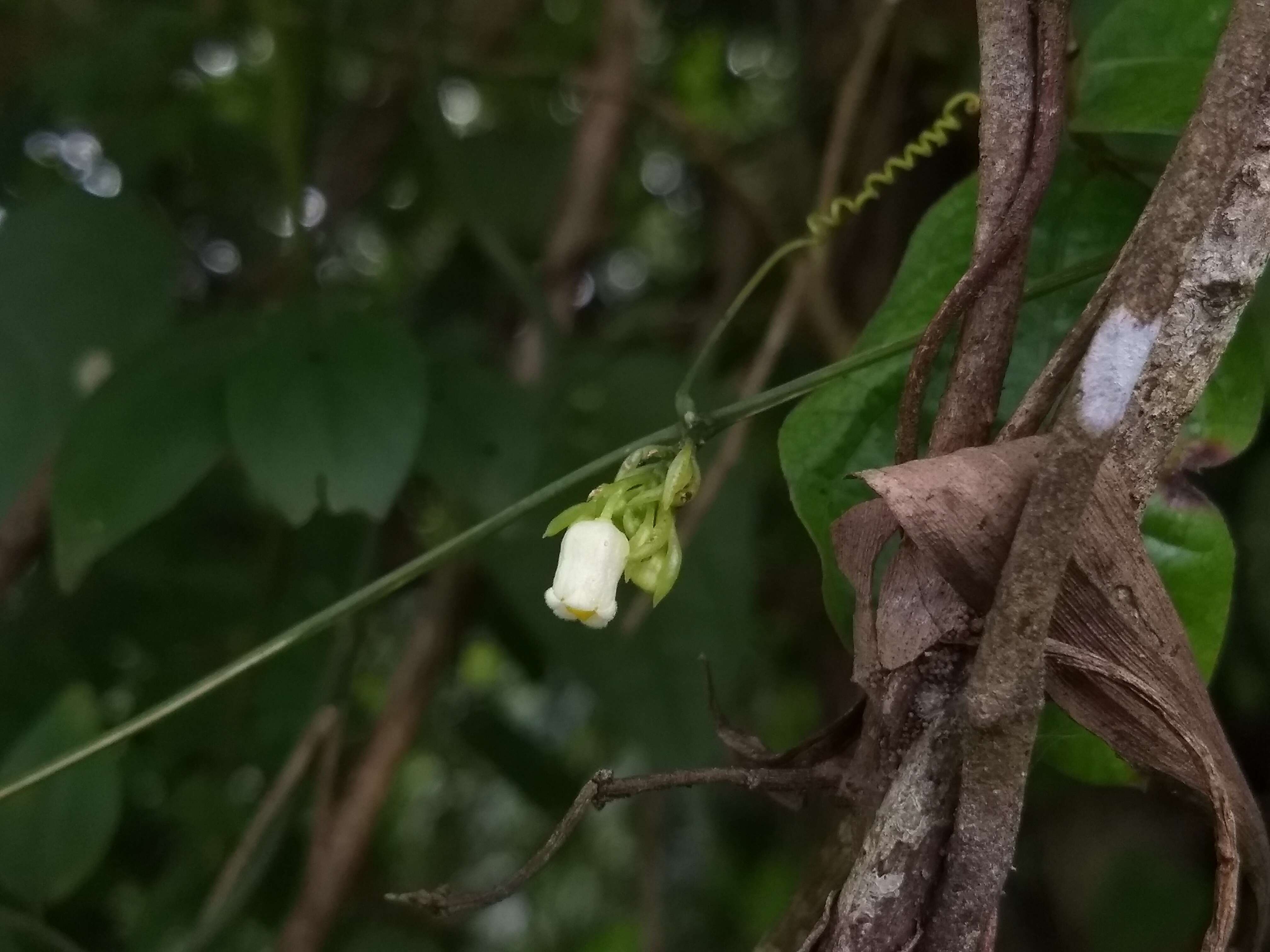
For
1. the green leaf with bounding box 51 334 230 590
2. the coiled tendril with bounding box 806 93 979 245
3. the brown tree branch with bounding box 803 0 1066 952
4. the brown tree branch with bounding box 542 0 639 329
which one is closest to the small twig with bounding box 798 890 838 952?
the brown tree branch with bounding box 803 0 1066 952

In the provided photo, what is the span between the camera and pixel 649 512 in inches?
13.2

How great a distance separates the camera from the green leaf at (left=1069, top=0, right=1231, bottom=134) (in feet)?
1.24

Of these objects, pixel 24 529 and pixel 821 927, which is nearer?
pixel 821 927

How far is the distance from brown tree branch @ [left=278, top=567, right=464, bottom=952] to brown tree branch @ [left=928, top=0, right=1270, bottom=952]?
49 centimetres

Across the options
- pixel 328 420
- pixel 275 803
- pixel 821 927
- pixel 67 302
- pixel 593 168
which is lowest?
pixel 821 927

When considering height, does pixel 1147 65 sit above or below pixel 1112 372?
above

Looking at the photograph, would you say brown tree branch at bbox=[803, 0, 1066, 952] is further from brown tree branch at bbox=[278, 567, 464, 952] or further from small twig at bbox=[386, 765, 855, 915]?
brown tree branch at bbox=[278, 567, 464, 952]

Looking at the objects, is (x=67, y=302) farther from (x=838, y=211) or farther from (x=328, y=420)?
(x=838, y=211)

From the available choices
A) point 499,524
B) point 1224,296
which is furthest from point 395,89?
point 1224,296

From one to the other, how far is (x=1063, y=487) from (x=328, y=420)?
0.36 m

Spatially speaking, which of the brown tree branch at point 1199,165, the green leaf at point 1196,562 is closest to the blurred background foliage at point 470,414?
the green leaf at point 1196,562

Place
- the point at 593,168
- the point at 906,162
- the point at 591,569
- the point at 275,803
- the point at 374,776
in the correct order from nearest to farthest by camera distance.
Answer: the point at 591,569 < the point at 906,162 < the point at 275,803 < the point at 374,776 < the point at 593,168

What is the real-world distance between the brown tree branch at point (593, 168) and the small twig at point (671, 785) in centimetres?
58

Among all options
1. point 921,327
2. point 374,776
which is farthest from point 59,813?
point 921,327
